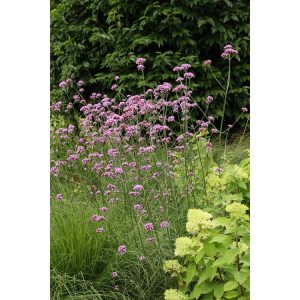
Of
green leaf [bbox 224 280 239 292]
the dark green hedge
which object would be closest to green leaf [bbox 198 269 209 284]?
green leaf [bbox 224 280 239 292]

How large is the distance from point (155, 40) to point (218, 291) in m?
3.68

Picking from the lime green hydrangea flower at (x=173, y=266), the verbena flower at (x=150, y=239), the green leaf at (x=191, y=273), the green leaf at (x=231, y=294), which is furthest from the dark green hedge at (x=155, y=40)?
the green leaf at (x=231, y=294)

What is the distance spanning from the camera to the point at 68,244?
9.58 feet

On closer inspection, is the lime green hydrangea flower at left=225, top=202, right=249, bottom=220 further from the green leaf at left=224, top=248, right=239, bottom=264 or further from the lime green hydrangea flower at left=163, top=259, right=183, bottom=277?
the lime green hydrangea flower at left=163, top=259, right=183, bottom=277

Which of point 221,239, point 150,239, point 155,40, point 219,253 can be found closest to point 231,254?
point 221,239

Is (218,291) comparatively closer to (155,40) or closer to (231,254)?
(231,254)

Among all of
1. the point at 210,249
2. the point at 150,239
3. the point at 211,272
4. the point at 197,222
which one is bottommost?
the point at 150,239

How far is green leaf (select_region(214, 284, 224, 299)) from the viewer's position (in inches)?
86.5

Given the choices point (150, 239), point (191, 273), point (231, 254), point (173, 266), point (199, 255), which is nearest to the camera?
point (231, 254)

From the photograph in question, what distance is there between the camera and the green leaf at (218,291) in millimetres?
2198

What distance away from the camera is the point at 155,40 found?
214 inches

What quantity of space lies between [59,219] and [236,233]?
140 cm

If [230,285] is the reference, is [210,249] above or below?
above
